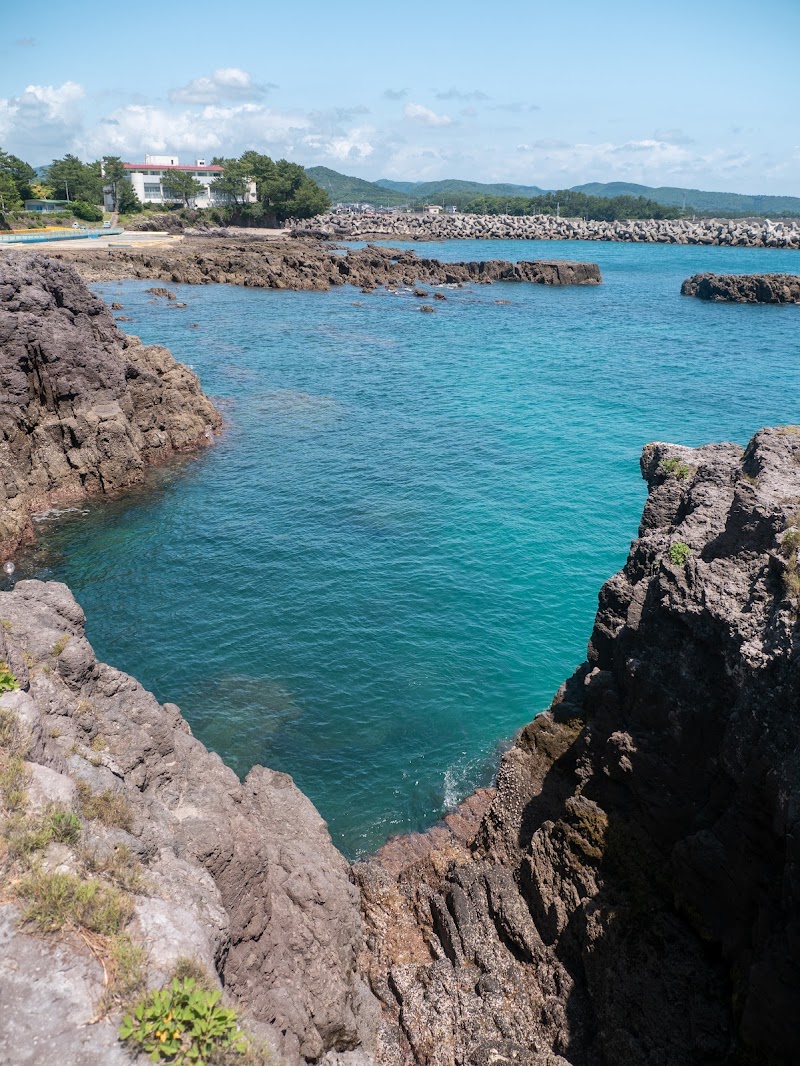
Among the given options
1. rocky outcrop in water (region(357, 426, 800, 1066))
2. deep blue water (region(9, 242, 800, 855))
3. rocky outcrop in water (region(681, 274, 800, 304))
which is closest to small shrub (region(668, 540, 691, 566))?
rocky outcrop in water (region(357, 426, 800, 1066))

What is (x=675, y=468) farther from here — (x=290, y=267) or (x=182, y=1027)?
(x=290, y=267)

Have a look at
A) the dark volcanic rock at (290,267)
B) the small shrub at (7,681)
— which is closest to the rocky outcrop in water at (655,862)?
the small shrub at (7,681)

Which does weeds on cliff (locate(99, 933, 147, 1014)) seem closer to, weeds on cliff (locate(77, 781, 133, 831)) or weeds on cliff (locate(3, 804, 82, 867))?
weeds on cliff (locate(3, 804, 82, 867))

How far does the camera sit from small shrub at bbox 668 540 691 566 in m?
19.3

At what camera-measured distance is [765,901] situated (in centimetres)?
1424

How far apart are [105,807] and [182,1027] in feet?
15.0

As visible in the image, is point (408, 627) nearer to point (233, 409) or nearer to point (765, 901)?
point (765, 901)

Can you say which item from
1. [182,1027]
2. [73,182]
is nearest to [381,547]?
[182,1027]

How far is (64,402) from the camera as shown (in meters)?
45.5

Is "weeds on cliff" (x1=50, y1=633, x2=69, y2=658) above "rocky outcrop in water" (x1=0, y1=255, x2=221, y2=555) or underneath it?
underneath

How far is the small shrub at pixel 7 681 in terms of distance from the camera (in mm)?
14820

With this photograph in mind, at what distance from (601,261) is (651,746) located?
7990 inches

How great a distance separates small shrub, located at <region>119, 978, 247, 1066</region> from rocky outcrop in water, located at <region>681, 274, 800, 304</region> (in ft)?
489

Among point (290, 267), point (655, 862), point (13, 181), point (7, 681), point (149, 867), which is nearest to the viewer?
point (149, 867)
